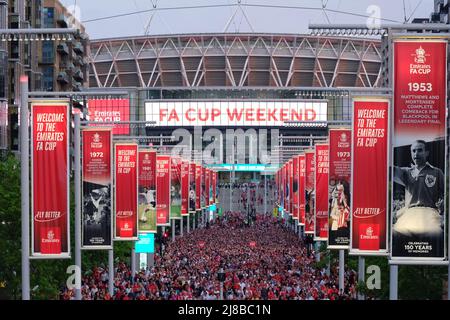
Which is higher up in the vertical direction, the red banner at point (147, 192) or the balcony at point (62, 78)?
the balcony at point (62, 78)

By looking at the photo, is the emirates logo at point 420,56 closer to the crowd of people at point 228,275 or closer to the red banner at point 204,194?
the crowd of people at point 228,275

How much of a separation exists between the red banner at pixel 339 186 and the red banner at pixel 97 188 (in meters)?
7.25

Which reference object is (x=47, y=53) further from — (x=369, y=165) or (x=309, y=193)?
(x=369, y=165)

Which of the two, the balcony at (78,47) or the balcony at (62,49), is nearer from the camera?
the balcony at (62,49)

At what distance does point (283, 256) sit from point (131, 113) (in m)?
122

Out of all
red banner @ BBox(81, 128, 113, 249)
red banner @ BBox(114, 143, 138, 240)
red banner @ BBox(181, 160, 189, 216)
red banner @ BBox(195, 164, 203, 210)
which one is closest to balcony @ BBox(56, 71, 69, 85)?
red banner @ BBox(195, 164, 203, 210)

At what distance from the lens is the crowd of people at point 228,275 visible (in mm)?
41938

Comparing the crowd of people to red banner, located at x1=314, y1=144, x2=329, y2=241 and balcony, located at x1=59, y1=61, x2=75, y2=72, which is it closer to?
red banner, located at x1=314, y1=144, x2=329, y2=241

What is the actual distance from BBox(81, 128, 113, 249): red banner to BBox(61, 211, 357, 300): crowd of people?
14.8 ft

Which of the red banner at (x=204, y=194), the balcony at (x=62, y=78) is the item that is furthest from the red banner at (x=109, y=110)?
the red banner at (x=204, y=194)

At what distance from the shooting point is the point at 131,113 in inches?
7254

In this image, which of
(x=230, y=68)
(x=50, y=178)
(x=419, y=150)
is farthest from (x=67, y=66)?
(x=419, y=150)
